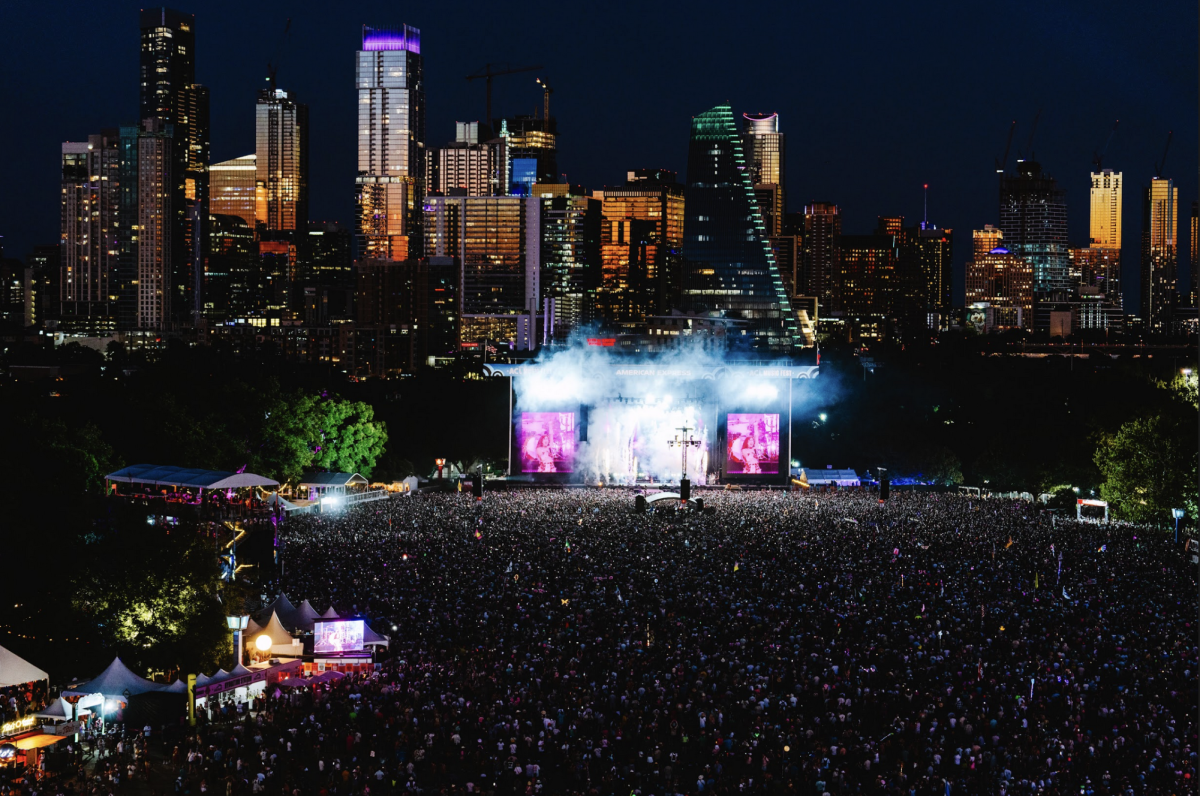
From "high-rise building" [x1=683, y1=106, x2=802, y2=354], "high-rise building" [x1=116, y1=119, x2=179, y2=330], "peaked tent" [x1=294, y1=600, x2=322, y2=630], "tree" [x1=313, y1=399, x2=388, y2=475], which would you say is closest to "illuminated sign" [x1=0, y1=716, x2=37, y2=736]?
"peaked tent" [x1=294, y1=600, x2=322, y2=630]

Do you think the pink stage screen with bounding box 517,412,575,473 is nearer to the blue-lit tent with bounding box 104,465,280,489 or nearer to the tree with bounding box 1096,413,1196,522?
the blue-lit tent with bounding box 104,465,280,489

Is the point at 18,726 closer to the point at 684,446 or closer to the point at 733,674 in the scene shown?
the point at 733,674

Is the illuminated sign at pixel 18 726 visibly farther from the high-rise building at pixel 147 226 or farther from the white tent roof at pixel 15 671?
the high-rise building at pixel 147 226

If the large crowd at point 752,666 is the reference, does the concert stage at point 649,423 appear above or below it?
above

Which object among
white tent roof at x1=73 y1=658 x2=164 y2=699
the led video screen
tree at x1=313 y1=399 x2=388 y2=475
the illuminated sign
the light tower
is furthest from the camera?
tree at x1=313 y1=399 x2=388 y2=475

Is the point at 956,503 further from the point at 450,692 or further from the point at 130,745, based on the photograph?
the point at 130,745

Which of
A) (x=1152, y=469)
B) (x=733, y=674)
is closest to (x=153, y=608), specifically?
(x=733, y=674)

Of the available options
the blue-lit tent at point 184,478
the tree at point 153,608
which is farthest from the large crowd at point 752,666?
the tree at point 153,608
